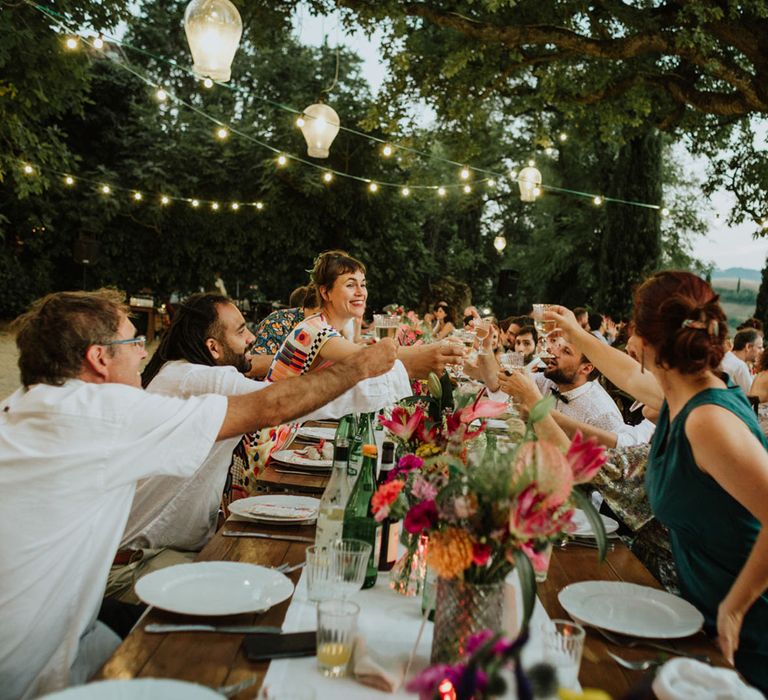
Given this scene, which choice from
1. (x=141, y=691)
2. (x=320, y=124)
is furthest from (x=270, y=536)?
(x=320, y=124)

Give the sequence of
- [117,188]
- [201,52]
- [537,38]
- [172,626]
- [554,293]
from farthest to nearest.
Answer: [554,293] < [117,188] < [537,38] < [201,52] < [172,626]

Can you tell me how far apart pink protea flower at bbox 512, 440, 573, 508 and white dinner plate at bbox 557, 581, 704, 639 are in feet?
1.64

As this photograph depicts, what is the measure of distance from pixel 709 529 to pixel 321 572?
973mm

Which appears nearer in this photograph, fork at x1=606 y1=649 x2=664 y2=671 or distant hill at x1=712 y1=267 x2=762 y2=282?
fork at x1=606 y1=649 x2=664 y2=671

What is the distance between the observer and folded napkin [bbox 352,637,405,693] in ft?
3.68

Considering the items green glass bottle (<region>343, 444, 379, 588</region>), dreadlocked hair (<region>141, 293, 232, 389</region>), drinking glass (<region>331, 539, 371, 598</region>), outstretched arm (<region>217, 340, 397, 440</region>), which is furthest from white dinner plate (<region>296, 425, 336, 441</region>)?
drinking glass (<region>331, 539, 371, 598</region>)

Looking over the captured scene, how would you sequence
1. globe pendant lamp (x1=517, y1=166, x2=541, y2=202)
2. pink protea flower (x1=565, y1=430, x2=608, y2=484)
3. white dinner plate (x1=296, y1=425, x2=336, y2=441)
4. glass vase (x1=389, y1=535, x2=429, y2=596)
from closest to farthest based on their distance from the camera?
pink protea flower (x1=565, y1=430, x2=608, y2=484), glass vase (x1=389, y1=535, x2=429, y2=596), white dinner plate (x1=296, y1=425, x2=336, y2=441), globe pendant lamp (x1=517, y1=166, x2=541, y2=202)

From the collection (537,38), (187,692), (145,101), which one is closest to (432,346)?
(187,692)

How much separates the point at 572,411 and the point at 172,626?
2490 mm

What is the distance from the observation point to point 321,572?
4.51 feet

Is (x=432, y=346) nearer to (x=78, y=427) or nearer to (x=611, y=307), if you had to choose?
(x=78, y=427)

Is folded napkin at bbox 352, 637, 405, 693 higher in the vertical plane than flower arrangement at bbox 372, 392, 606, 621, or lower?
lower

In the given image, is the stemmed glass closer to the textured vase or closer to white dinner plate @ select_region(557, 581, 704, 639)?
white dinner plate @ select_region(557, 581, 704, 639)

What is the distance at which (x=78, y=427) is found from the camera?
1422mm
